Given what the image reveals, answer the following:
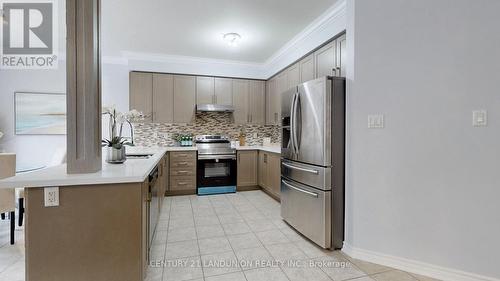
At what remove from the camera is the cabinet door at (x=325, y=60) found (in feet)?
9.34

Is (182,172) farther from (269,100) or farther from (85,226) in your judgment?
(85,226)

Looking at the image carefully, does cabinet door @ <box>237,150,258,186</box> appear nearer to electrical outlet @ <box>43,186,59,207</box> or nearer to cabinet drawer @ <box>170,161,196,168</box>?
cabinet drawer @ <box>170,161,196,168</box>

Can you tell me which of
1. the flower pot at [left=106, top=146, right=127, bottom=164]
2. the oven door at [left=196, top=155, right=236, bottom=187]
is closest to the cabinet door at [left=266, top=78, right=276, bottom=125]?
Answer: the oven door at [left=196, top=155, right=236, bottom=187]

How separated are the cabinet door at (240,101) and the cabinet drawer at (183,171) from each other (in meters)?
1.30

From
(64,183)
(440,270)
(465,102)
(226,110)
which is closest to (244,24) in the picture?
(226,110)

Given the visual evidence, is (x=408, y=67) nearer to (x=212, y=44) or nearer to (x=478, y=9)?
(x=478, y=9)

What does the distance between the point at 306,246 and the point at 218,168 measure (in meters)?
2.43

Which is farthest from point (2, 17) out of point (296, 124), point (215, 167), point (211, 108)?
point (296, 124)

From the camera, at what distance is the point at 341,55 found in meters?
2.69

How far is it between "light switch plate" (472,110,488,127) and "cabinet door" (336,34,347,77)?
3.80ft

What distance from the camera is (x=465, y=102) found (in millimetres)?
1807

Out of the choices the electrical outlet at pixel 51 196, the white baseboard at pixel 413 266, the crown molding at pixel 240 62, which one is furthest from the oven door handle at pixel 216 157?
the electrical outlet at pixel 51 196

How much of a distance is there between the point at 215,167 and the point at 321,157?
255 centimetres

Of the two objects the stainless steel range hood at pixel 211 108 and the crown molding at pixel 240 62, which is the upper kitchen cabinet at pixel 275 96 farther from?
the stainless steel range hood at pixel 211 108
